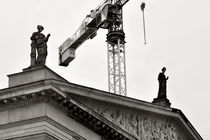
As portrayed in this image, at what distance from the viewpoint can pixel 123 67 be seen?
76000 millimetres

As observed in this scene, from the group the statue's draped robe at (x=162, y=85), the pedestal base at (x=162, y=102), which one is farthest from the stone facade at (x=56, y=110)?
the statue's draped robe at (x=162, y=85)

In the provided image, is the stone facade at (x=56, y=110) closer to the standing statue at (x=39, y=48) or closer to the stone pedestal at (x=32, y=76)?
the stone pedestal at (x=32, y=76)

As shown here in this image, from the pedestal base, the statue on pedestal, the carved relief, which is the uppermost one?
the statue on pedestal

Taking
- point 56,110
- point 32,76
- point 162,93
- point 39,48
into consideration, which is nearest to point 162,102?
point 162,93

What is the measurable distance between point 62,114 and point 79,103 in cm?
102

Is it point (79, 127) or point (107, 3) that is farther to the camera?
point (107, 3)

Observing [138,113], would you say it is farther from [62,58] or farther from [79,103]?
[62,58]

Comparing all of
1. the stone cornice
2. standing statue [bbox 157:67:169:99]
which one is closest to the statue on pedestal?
standing statue [bbox 157:67:169:99]

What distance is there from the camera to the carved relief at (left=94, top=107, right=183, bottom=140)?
161 feet

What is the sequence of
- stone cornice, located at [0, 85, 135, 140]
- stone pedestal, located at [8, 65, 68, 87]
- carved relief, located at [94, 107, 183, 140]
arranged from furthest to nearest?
carved relief, located at [94, 107, 183, 140] → stone pedestal, located at [8, 65, 68, 87] → stone cornice, located at [0, 85, 135, 140]

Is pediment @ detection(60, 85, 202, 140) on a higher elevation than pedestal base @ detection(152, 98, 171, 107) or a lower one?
lower

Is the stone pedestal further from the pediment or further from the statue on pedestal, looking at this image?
the statue on pedestal

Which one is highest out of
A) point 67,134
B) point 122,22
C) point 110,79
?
point 122,22

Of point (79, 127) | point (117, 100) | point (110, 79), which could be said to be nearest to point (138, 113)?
point (117, 100)
